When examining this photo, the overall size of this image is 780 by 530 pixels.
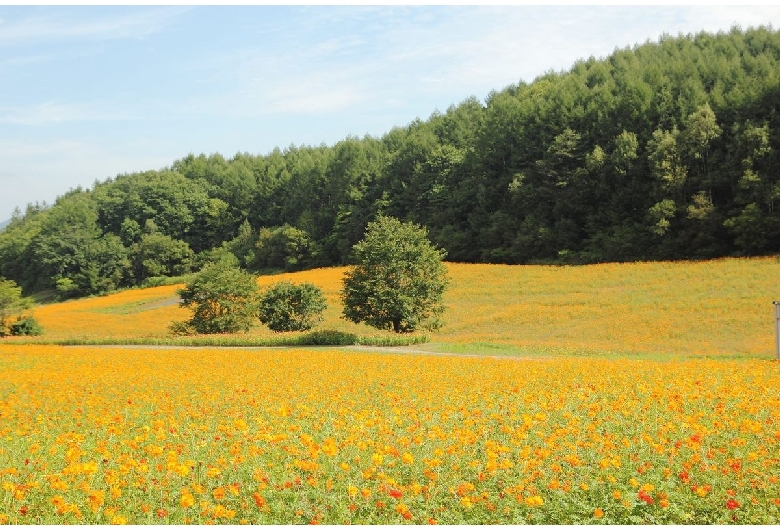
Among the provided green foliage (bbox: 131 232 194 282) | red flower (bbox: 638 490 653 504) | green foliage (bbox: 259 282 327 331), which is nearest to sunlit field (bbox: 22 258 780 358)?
green foliage (bbox: 259 282 327 331)

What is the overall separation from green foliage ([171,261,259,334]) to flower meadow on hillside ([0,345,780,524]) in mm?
25659

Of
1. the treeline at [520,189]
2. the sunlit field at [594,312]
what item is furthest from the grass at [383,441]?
the treeline at [520,189]

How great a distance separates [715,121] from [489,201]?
27.4m

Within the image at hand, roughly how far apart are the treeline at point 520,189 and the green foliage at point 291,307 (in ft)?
119

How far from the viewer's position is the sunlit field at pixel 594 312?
106ft

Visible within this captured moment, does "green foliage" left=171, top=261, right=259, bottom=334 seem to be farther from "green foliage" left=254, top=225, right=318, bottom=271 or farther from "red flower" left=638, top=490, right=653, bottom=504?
"green foliage" left=254, top=225, right=318, bottom=271

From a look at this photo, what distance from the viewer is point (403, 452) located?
28.3 ft

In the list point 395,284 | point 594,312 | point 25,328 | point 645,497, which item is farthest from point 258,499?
point 25,328

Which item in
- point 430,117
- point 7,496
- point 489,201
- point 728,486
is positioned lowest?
point 728,486

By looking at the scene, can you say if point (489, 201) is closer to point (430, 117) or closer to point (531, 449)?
point (430, 117)

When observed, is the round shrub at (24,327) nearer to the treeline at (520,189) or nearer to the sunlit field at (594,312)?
the sunlit field at (594,312)

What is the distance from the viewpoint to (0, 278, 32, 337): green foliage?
43031mm

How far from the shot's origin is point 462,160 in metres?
95.3

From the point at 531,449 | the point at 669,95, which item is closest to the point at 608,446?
the point at 531,449
